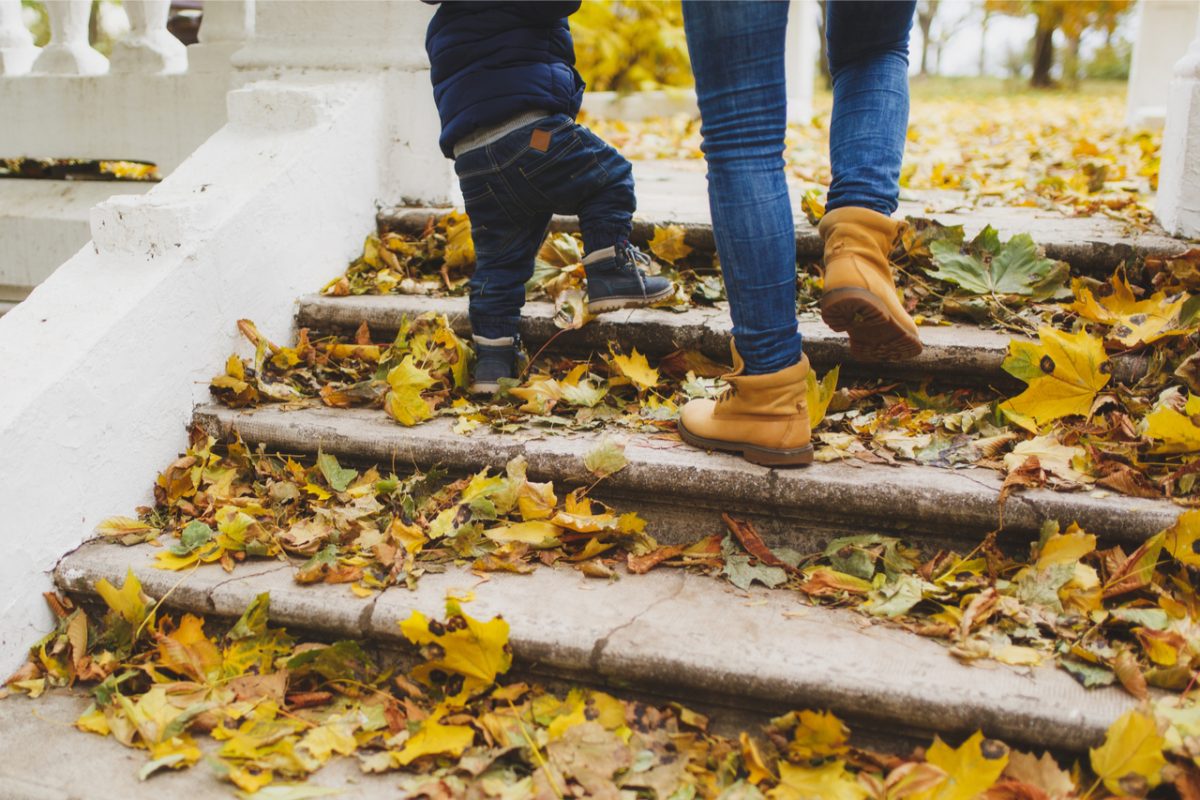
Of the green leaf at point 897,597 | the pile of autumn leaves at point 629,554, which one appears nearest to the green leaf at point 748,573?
the pile of autumn leaves at point 629,554

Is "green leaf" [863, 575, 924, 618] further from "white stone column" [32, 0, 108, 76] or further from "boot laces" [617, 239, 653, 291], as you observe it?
"white stone column" [32, 0, 108, 76]

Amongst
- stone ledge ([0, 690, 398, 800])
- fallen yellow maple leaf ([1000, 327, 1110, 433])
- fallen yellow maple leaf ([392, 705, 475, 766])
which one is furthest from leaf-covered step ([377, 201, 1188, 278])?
stone ledge ([0, 690, 398, 800])

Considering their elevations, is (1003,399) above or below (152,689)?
above

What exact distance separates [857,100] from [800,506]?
837mm

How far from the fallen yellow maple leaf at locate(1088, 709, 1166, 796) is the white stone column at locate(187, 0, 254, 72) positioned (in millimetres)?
3298

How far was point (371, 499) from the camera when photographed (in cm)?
215

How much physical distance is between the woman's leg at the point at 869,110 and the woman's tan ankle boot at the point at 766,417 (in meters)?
0.38

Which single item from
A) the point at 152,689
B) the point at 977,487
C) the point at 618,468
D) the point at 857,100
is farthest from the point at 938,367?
the point at 152,689

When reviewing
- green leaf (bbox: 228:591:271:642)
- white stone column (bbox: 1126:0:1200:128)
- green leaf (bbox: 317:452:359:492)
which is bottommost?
green leaf (bbox: 228:591:271:642)

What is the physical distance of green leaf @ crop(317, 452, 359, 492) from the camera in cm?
221

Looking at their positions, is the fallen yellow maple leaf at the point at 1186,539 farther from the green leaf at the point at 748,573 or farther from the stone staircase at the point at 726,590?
the green leaf at the point at 748,573

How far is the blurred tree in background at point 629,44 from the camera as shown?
25.3ft

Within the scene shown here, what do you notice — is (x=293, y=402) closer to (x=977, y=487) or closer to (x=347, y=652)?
(x=347, y=652)

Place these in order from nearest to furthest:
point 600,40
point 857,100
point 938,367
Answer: point 857,100, point 938,367, point 600,40
